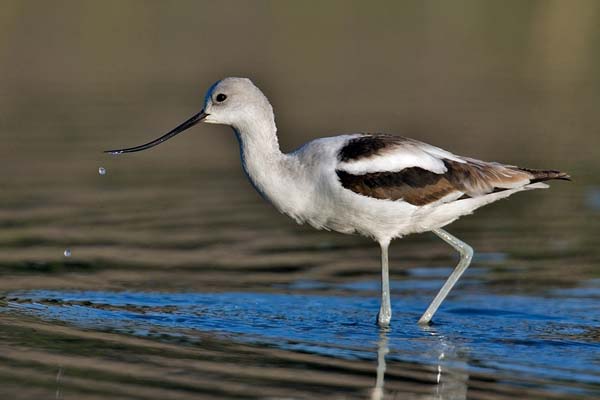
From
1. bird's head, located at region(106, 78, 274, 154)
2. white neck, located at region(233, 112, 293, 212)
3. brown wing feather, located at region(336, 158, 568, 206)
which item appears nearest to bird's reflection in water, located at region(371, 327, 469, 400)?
brown wing feather, located at region(336, 158, 568, 206)

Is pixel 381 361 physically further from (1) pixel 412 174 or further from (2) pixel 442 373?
(1) pixel 412 174

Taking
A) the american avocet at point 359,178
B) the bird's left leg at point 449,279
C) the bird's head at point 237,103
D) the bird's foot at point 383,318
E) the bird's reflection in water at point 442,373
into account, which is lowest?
the bird's reflection in water at point 442,373

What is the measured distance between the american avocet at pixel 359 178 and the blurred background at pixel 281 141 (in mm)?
710

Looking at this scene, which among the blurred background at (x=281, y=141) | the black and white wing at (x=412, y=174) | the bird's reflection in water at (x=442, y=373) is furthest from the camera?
the blurred background at (x=281, y=141)

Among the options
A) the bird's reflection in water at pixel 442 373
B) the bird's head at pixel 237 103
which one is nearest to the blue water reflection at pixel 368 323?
the bird's reflection in water at pixel 442 373

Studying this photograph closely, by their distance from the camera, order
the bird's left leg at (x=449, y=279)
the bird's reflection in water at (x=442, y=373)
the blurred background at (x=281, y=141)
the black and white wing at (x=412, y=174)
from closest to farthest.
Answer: the bird's reflection in water at (x=442, y=373), the black and white wing at (x=412, y=174), the bird's left leg at (x=449, y=279), the blurred background at (x=281, y=141)

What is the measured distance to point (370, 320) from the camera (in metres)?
9.02

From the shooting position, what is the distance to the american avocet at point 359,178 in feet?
28.5

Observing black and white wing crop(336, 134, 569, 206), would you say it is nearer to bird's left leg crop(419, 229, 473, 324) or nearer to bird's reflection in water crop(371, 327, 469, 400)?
bird's left leg crop(419, 229, 473, 324)

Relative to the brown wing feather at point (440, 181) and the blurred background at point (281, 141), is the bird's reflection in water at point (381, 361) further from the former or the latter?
the brown wing feather at point (440, 181)

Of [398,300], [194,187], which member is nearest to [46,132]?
[194,187]

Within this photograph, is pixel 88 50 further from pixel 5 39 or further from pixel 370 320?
pixel 370 320

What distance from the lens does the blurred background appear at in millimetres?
9688

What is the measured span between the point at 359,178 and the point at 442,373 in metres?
1.69
